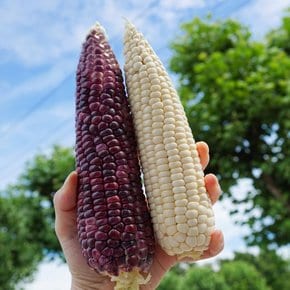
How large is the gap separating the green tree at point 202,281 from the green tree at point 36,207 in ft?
17.4

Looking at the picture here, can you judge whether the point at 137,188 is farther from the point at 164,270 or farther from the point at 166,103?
the point at 164,270

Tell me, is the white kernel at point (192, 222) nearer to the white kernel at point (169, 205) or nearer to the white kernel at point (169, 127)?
the white kernel at point (169, 205)

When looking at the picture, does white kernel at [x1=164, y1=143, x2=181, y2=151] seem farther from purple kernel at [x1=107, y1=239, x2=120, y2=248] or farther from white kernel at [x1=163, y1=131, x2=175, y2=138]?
purple kernel at [x1=107, y1=239, x2=120, y2=248]

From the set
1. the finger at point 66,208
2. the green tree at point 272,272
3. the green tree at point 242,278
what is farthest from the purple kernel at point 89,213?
the green tree at point 272,272

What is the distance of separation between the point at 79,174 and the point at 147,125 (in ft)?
0.54

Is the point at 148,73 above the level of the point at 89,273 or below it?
above

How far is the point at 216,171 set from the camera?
6191mm

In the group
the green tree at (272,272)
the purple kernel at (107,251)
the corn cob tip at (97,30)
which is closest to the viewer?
the purple kernel at (107,251)

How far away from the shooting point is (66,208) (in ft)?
3.95

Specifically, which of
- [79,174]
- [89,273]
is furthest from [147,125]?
[89,273]

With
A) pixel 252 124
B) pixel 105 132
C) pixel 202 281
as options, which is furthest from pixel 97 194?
pixel 202 281

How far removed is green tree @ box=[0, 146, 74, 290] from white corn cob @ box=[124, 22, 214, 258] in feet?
19.8

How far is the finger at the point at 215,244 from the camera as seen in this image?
106 cm

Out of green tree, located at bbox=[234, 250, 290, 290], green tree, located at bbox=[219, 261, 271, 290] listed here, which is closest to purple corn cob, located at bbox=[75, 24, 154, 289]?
green tree, located at bbox=[219, 261, 271, 290]
